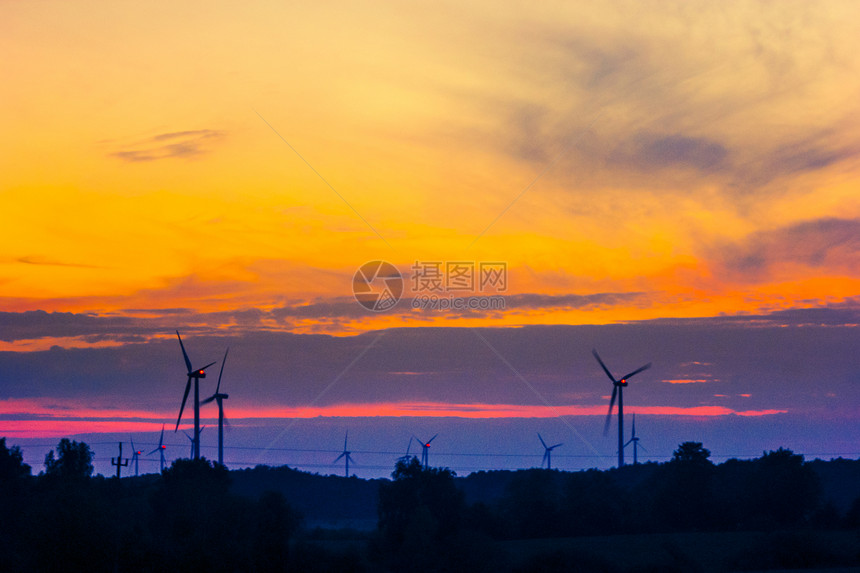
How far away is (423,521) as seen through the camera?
8462 centimetres

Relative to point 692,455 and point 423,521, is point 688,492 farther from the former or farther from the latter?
point 423,521

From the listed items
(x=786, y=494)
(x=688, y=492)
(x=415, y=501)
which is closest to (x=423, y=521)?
(x=415, y=501)

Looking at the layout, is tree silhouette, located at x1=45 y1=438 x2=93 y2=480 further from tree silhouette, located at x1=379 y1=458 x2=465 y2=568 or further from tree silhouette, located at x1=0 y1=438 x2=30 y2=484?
tree silhouette, located at x1=379 y1=458 x2=465 y2=568

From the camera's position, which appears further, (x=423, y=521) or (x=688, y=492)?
(x=688, y=492)

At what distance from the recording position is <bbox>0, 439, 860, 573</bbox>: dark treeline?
217 feet

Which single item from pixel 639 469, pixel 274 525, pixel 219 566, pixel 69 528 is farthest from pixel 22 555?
pixel 639 469

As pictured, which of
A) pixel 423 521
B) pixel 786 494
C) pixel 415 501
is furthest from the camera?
pixel 786 494

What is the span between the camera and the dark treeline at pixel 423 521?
66.2 m

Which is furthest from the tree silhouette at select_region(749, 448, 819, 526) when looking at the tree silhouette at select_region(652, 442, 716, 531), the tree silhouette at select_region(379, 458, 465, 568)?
the tree silhouette at select_region(379, 458, 465, 568)

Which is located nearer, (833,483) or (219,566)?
(219,566)

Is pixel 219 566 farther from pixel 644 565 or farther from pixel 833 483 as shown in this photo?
pixel 833 483

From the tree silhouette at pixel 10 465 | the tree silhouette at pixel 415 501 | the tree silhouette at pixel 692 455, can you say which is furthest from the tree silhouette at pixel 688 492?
the tree silhouette at pixel 10 465

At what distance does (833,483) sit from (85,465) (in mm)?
146314

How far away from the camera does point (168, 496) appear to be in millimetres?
115250
